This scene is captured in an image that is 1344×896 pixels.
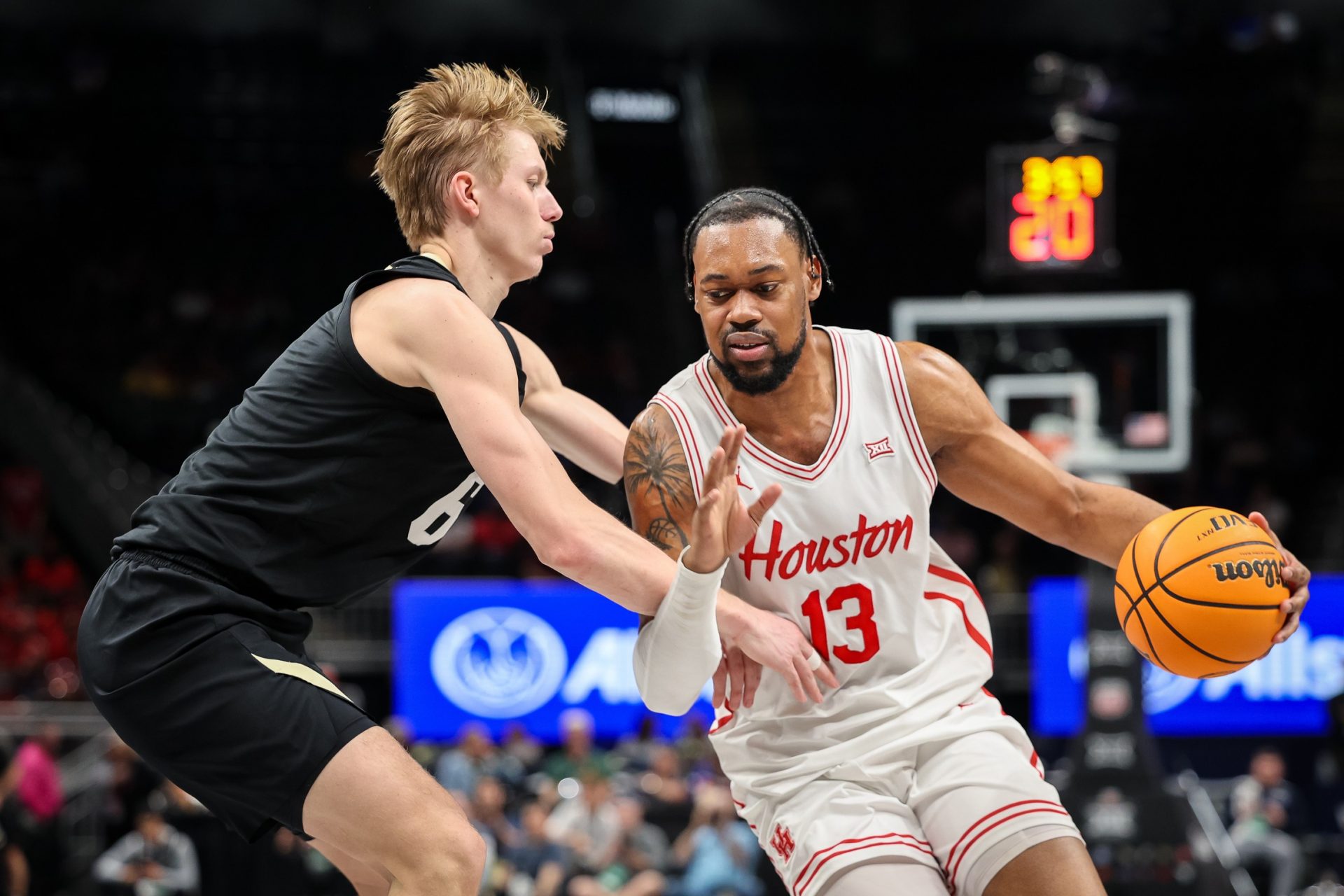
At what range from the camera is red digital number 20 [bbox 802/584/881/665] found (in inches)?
142

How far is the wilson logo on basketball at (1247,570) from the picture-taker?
11.8ft

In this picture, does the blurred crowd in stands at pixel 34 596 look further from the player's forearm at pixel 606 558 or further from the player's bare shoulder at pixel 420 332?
the player's forearm at pixel 606 558

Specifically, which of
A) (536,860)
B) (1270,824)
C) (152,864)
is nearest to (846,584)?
(536,860)

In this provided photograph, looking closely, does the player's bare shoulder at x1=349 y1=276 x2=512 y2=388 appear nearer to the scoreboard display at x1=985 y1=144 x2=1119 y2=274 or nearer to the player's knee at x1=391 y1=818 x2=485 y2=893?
the player's knee at x1=391 y1=818 x2=485 y2=893

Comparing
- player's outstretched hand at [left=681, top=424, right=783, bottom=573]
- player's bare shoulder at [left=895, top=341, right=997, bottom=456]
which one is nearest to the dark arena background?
player's bare shoulder at [left=895, top=341, right=997, bottom=456]

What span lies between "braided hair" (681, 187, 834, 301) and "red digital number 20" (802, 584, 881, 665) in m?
0.81

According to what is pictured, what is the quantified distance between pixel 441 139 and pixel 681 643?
4.49 ft

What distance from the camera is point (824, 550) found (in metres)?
3.64

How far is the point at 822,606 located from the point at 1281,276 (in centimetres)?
1724

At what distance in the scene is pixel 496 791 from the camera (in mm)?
10898

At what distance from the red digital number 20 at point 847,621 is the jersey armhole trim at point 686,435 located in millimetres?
401

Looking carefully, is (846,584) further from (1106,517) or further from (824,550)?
(1106,517)

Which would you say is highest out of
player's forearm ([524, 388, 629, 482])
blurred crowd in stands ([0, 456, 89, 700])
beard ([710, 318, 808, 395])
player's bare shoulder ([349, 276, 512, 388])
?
player's bare shoulder ([349, 276, 512, 388])

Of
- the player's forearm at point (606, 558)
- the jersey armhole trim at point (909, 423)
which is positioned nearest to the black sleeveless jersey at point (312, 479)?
the player's forearm at point (606, 558)
